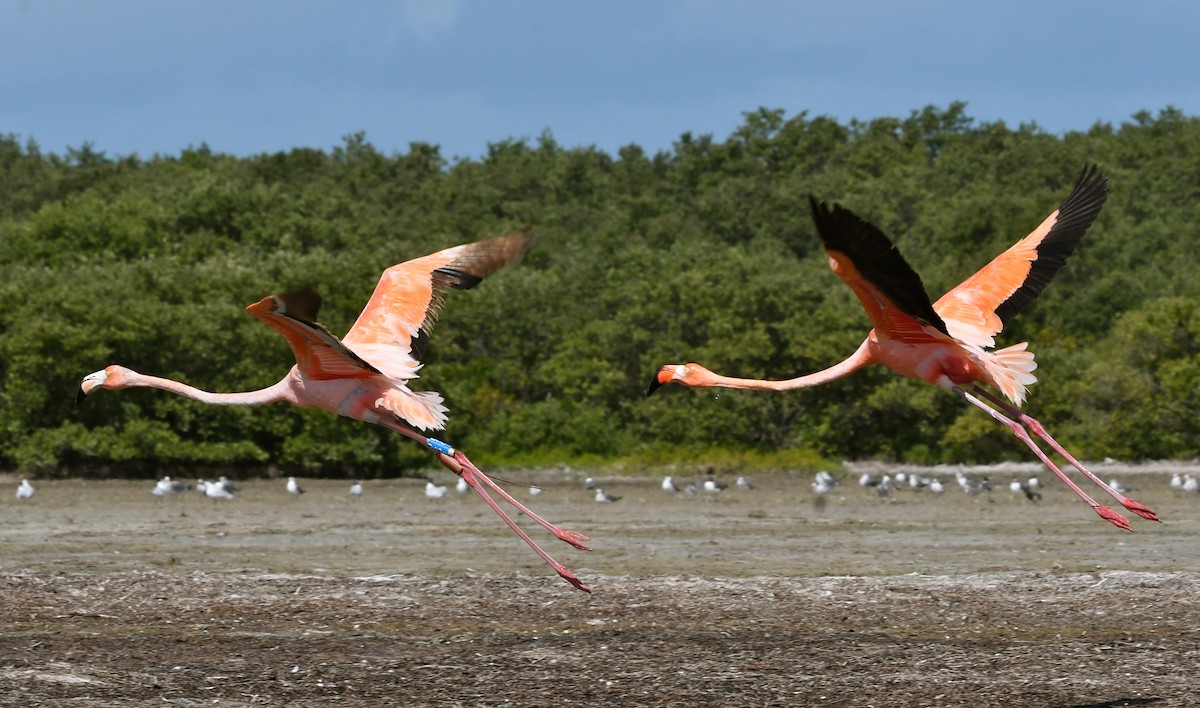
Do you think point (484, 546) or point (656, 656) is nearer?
point (656, 656)

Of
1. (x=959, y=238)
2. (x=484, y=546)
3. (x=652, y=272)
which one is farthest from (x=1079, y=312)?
(x=484, y=546)

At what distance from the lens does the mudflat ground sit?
10.4m

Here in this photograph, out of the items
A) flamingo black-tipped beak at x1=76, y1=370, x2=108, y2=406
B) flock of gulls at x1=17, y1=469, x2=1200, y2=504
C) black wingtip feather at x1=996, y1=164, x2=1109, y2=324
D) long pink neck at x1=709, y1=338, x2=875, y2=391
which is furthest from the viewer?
flock of gulls at x1=17, y1=469, x2=1200, y2=504

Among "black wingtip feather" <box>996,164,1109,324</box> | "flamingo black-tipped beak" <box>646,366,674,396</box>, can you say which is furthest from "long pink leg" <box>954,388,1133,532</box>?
"flamingo black-tipped beak" <box>646,366,674,396</box>

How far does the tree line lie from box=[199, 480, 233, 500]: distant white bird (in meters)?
4.82

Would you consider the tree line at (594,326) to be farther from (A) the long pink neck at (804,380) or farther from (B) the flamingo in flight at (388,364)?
(A) the long pink neck at (804,380)

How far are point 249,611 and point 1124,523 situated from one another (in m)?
7.32

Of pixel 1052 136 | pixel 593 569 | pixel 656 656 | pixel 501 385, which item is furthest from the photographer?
pixel 1052 136

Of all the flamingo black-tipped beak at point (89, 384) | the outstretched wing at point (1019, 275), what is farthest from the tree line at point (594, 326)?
the outstretched wing at point (1019, 275)

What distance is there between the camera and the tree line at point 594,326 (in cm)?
3512

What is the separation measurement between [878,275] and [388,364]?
12.7 feet

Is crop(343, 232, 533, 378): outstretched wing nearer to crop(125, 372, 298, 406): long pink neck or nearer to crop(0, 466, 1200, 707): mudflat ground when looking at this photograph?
crop(125, 372, 298, 406): long pink neck

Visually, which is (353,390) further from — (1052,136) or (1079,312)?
(1052,136)

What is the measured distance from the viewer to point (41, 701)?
9742 millimetres
